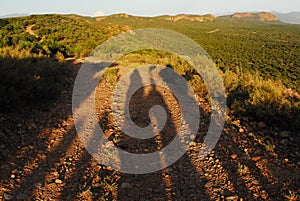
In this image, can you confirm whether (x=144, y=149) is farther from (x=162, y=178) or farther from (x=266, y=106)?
(x=266, y=106)

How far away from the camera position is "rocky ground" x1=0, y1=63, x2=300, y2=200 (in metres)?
2.91

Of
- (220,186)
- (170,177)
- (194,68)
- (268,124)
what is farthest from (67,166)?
(194,68)

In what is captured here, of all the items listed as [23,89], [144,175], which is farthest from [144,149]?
[23,89]

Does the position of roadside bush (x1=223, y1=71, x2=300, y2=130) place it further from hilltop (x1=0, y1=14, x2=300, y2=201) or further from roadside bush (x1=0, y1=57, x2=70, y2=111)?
roadside bush (x1=0, y1=57, x2=70, y2=111)

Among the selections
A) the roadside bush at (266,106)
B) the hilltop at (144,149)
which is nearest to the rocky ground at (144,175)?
the hilltop at (144,149)

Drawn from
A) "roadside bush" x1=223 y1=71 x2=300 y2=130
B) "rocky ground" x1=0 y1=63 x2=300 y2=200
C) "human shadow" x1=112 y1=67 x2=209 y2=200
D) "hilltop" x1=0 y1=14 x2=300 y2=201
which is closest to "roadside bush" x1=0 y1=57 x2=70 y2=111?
"hilltop" x1=0 y1=14 x2=300 y2=201

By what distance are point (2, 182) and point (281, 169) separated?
3.66m

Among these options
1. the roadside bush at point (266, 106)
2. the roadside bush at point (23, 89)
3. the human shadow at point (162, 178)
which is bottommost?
the human shadow at point (162, 178)

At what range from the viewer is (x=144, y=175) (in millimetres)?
3291

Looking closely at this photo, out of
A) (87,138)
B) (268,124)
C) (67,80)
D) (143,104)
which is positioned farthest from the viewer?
(67,80)

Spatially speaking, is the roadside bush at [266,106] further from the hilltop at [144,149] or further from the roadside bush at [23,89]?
the roadside bush at [23,89]

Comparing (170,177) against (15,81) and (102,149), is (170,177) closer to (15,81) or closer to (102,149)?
(102,149)

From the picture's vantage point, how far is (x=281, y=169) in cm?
339

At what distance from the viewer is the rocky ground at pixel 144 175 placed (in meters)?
2.91
